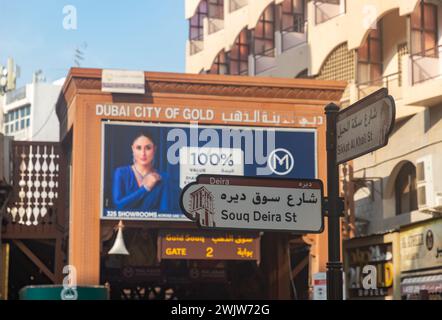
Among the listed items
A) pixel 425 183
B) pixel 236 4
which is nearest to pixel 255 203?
pixel 425 183

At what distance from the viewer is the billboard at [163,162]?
84.2 ft

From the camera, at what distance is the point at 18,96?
312 ft

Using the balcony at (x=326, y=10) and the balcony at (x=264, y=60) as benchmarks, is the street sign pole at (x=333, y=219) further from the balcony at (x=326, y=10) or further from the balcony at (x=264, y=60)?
the balcony at (x=264, y=60)

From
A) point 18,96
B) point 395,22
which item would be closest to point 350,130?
point 395,22

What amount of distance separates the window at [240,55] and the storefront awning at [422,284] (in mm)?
18294


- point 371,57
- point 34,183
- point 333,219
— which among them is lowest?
point 333,219

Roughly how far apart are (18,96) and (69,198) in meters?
69.3

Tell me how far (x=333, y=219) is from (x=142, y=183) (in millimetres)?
19006

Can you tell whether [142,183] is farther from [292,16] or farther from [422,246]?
[292,16]

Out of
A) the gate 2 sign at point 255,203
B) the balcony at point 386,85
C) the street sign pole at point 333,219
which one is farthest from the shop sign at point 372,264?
the gate 2 sign at point 255,203

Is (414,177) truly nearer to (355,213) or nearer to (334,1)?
(355,213)

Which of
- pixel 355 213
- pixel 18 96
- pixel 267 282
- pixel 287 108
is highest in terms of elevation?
pixel 18 96

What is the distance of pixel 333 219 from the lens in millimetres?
7078

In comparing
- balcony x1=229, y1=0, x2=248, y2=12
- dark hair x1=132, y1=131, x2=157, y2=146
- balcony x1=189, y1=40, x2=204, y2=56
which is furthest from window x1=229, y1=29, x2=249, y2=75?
dark hair x1=132, y1=131, x2=157, y2=146
